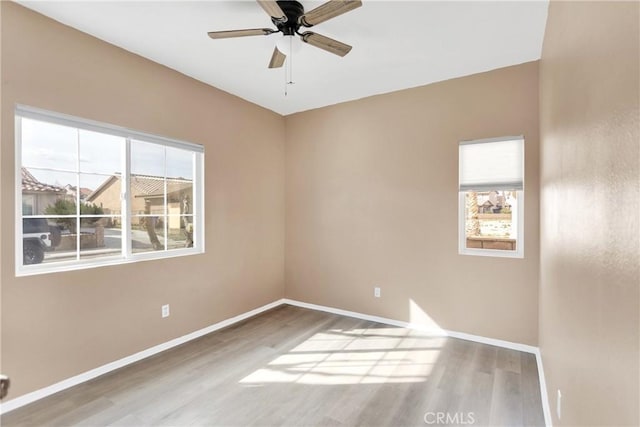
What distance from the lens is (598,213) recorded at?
94 cm

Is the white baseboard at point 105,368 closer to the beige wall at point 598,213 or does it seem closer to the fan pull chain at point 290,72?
the fan pull chain at point 290,72

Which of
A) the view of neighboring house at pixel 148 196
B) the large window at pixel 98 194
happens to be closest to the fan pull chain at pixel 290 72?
the large window at pixel 98 194

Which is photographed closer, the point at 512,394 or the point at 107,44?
the point at 512,394

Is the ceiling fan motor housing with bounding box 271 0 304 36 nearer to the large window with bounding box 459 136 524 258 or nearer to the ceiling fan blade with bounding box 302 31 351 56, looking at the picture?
the ceiling fan blade with bounding box 302 31 351 56

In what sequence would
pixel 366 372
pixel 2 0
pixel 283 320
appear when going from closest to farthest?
pixel 2 0
pixel 366 372
pixel 283 320

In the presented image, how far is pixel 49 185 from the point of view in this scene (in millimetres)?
2365

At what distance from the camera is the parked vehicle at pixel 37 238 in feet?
7.34

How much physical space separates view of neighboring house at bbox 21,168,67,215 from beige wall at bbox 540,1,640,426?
3.17 meters

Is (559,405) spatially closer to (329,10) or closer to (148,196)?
(329,10)

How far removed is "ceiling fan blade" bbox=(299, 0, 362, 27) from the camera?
1.78 m

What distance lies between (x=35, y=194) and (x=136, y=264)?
36.2 inches

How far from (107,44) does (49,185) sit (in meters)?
1.25

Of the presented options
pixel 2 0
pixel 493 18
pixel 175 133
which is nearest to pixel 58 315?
pixel 175 133

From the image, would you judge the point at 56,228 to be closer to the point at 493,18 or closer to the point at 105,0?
the point at 105,0
